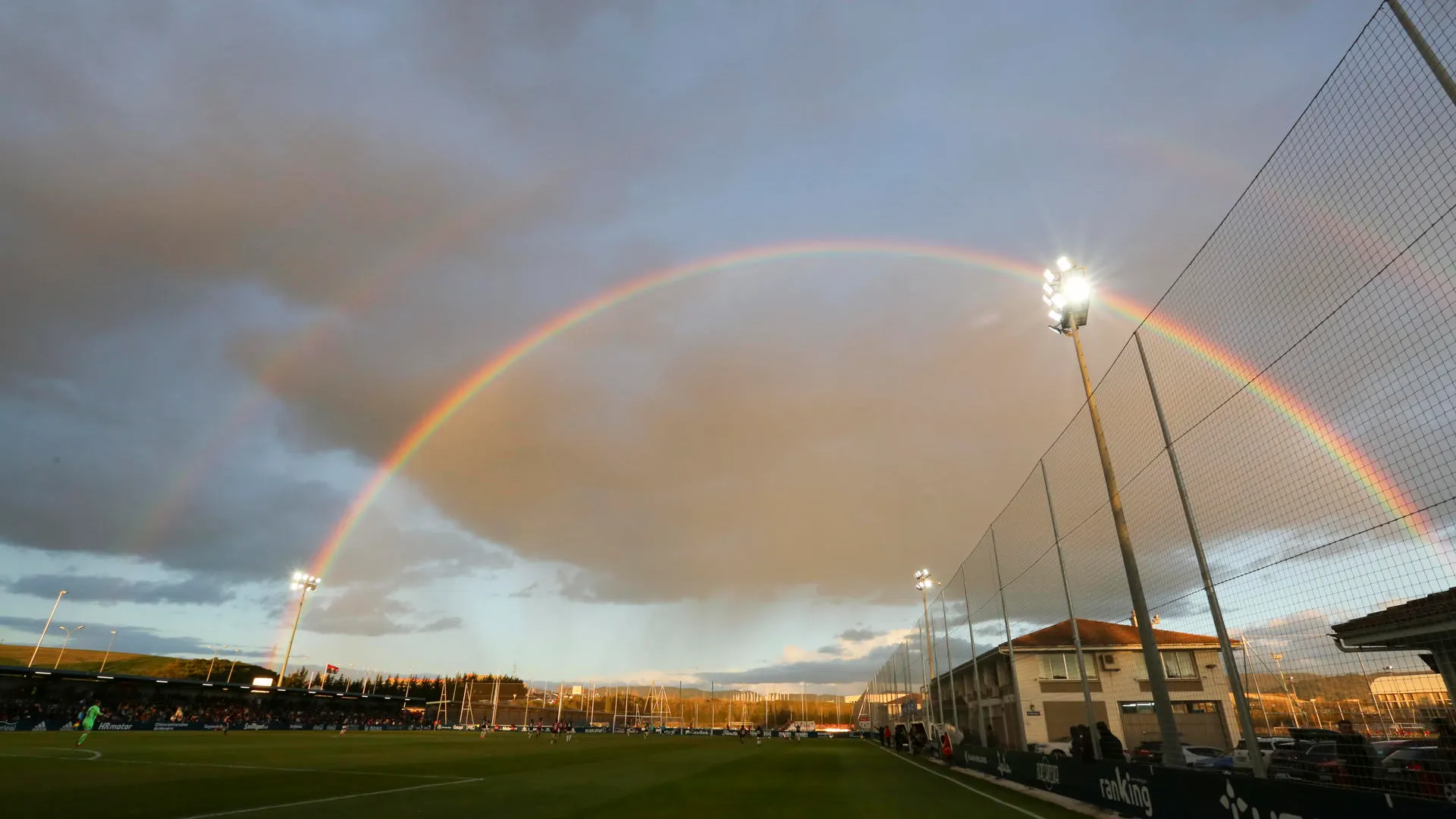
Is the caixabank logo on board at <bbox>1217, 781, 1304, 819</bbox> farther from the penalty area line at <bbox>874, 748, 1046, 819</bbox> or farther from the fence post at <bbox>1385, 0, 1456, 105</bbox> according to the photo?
the fence post at <bbox>1385, 0, 1456, 105</bbox>

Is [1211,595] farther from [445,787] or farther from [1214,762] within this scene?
[1214,762]

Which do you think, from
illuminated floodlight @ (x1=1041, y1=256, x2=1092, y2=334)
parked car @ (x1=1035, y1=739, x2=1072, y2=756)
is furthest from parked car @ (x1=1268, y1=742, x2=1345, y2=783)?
parked car @ (x1=1035, y1=739, x2=1072, y2=756)

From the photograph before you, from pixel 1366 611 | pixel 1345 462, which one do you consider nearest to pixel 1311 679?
pixel 1366 611

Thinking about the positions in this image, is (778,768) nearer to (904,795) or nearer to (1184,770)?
(904,795)

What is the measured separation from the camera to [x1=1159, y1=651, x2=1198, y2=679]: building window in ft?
66.2

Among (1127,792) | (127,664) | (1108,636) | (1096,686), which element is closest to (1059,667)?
(1096,686)

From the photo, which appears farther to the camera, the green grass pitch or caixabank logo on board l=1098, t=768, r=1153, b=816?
the green grass pitch

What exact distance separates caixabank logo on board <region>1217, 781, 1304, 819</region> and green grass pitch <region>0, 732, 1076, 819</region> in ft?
14.9

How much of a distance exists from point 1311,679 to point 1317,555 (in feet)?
4.51

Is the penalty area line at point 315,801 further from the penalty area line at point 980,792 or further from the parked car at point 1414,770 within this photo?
the parked car at point 1414,770

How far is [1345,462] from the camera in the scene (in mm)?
6883

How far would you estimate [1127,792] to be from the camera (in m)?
11.2

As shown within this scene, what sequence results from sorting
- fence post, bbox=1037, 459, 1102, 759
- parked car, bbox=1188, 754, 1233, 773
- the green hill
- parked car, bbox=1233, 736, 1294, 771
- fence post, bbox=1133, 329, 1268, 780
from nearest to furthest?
fence post, bbox=1133, 329, 1268, 780, parked car, bbox=1233, 736, 1294, 771, fence post, bbox=1037, 459, 1102, 759, parked car, bbox=1188, 754, 1233, 773, the green hill

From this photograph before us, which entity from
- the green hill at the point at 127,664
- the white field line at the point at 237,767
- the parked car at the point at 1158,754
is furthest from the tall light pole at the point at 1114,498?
the green hill at the point at 127,664
